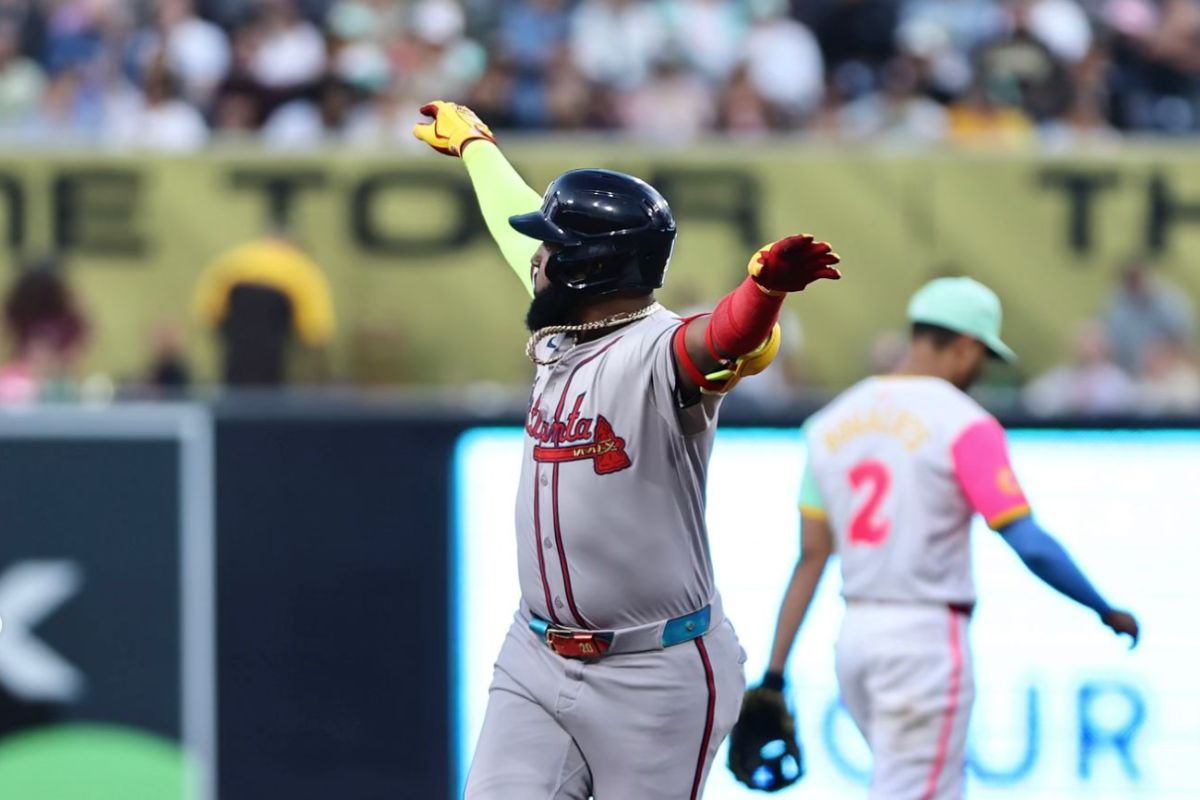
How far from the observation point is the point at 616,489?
4277 millimetres

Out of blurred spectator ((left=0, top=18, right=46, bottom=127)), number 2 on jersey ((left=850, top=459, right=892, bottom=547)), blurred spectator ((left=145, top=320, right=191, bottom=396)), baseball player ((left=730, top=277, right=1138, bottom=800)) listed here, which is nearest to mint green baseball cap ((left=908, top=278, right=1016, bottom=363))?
baseball player ((left=730, top=277, right=1138, bottom=800))

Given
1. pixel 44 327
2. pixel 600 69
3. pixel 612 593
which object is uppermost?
pixel 612 593

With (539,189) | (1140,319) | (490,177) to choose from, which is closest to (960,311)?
(490,177)

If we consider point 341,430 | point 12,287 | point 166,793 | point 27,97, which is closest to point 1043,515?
point 341,430

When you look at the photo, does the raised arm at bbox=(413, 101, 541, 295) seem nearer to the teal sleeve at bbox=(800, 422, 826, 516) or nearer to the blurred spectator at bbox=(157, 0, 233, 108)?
the teal sleeve at bbox=(800, 422, 826, 516)

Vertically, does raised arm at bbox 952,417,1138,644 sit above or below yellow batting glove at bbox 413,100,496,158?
below

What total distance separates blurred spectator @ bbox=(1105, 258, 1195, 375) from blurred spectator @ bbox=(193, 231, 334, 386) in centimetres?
459

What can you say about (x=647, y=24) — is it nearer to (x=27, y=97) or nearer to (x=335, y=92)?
(x=335, y=92)

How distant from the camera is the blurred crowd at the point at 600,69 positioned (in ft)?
40.8

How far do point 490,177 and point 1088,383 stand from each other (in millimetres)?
6597

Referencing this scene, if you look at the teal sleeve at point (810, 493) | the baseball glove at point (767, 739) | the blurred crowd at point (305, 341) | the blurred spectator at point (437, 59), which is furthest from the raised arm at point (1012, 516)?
the blurred spectator at point (437, 59)

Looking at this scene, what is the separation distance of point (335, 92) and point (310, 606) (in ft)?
18.8

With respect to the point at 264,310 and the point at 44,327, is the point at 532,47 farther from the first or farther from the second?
the point at 44,327

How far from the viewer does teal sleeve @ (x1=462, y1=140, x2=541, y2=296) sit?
16.5 ft
